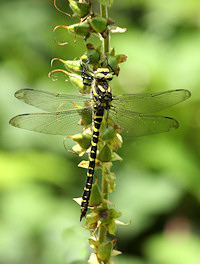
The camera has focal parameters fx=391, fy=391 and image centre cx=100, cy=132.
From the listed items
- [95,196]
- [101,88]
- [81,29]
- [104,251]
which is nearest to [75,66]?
[81,29]

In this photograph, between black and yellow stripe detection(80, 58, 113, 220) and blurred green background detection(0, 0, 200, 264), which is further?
blurred green background detection(0, 0, 200, 264)

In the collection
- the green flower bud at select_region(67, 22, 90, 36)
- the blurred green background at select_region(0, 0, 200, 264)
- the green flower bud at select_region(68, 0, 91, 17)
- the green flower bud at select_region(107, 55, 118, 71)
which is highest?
the green flower bud at select_region(68, 0, 91, 17)

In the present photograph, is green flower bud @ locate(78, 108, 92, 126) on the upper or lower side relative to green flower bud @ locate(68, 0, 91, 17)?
lower

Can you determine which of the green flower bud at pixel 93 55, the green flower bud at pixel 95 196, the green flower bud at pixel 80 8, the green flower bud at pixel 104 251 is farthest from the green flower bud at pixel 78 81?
the green flower bud at pixel 104 251

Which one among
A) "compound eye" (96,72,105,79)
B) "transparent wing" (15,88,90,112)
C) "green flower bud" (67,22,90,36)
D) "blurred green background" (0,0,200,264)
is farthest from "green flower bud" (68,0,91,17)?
"blurred green background" (0,0,200,264)

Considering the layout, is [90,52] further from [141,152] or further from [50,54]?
[50,54]

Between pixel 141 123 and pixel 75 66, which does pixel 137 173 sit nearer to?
pixel 141 123

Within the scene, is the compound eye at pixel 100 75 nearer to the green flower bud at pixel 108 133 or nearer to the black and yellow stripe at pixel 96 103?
the black and yellow stripe at pixel 96 103

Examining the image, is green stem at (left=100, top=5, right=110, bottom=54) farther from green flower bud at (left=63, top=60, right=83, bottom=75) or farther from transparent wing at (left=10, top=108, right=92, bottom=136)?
transparent wing at (left=10, top=108, right=92, bottom=136)
